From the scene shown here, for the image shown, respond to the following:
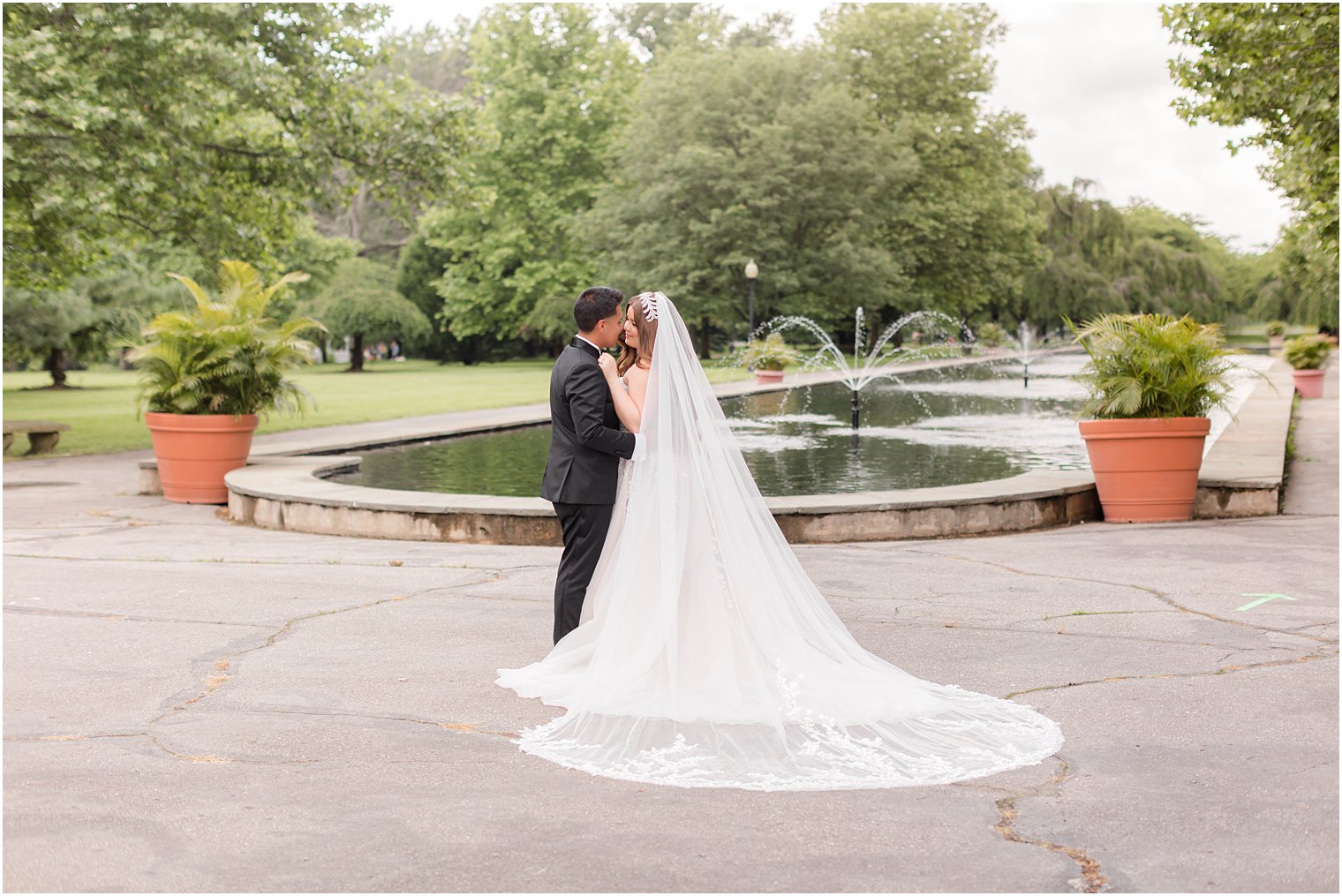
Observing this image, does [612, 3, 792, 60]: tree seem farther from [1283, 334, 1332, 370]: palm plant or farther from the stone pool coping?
the stone pool coping

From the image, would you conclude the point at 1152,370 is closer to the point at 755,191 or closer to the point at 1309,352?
the point at 1309,352

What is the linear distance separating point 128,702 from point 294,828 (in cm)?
195

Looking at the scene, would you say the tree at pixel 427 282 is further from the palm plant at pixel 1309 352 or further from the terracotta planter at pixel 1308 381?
the terracotta planter at pixel 1308 381

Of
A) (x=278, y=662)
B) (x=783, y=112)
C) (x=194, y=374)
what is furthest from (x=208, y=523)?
(x=783, y=112)

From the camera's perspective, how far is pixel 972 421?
2209cm

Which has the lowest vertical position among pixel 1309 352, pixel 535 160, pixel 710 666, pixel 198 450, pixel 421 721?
pixel 421 721

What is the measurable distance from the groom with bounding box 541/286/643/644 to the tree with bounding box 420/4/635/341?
46.8m

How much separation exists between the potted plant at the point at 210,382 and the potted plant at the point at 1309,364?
25314 millimetres

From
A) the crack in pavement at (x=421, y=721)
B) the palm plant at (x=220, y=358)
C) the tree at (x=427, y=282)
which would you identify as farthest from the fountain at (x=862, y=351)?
the crack in pavement at (x=421, y=721)

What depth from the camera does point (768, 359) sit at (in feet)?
114

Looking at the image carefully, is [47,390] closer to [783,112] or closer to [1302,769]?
[783,112]

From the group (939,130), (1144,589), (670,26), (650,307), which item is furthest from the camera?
(670,26)

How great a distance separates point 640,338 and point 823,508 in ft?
14.0

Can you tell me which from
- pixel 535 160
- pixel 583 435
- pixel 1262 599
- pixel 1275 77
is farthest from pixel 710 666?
pixel 535 160
